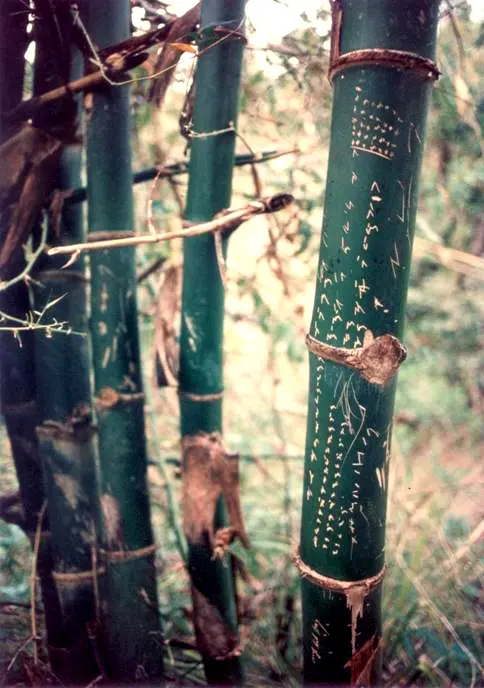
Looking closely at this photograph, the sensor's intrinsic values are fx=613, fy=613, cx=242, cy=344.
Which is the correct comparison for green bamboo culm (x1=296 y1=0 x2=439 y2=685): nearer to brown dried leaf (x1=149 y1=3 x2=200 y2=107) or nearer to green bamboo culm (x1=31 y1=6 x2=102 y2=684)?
brown dried leaf (x1=149 y1=3 x2=200 y2=107)

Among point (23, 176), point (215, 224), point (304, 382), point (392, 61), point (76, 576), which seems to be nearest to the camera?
point (392, 61)

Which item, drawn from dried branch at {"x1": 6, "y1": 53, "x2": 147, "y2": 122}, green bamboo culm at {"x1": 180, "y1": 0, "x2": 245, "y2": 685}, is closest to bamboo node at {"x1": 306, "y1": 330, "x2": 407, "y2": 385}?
green bamboo culm at {"x1": 180, "y1": 0, "x2": 245, "y2": 685}

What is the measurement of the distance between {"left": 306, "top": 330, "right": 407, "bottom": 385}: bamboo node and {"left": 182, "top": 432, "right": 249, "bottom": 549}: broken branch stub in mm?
315

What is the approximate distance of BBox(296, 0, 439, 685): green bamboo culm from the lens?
0.55m

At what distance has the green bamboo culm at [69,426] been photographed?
843 millimetres

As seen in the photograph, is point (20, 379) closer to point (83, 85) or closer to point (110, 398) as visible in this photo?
point (110, 398)

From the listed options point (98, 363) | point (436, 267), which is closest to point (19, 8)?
point (98, 363)

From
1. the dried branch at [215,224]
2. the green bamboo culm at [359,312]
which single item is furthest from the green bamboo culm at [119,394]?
the green bamboo culm at [359,312]

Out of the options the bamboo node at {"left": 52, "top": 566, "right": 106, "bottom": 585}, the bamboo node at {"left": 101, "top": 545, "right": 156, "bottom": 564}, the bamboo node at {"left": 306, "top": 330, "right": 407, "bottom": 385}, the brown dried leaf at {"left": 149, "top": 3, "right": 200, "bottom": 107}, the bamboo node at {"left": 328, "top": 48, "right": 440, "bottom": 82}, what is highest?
the brown dried leaf at {"left": 149, "top": 3, "right": 200, "bottom": 107}

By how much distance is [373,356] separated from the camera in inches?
23.0

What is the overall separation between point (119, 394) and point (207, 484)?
0.18 meters

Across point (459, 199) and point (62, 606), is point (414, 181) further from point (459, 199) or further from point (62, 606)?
point (459, 199)

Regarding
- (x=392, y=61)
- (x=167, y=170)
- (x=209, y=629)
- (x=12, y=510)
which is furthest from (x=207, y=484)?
(x=392, y=61)

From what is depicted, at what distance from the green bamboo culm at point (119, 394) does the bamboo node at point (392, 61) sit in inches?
13.8
